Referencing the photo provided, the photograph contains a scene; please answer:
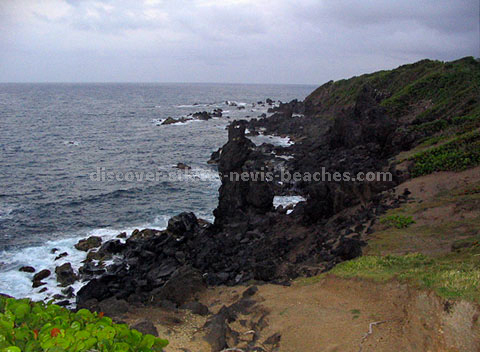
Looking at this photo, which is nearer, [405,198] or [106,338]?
[106,338]

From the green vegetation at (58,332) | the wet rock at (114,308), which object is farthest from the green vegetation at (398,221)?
the green vegetation at (58,332)

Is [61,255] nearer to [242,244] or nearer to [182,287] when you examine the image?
[242,244]

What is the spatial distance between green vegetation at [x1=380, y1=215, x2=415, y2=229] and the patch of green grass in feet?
15.2

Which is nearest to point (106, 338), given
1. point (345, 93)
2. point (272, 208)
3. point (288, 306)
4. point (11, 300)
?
point (11, 300)

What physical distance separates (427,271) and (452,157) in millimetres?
19015

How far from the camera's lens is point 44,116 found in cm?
10269

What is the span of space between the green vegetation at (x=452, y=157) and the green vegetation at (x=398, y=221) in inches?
347

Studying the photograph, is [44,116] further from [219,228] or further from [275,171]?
[219,228]

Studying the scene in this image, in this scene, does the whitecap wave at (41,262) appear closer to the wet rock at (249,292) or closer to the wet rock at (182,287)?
the wet rock at (182,287)

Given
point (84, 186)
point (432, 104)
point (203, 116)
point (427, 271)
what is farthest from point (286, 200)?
point (203, 116)

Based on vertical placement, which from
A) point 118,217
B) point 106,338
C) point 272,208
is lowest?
point 118,217

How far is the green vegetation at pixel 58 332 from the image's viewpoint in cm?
391

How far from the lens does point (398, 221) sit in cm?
2155

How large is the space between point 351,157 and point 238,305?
2912 centimetres
